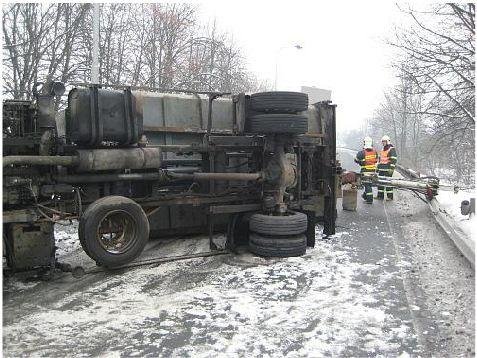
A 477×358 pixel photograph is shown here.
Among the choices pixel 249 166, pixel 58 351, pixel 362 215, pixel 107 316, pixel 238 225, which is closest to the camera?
pixel 58 351

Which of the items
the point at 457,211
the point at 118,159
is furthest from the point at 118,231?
the point at 457,211

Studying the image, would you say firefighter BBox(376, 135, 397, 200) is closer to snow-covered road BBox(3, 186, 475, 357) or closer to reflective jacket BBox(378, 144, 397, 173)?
reflective jacket BBox(378, 144, 397, 173)

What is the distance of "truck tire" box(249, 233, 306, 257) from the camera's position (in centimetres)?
671

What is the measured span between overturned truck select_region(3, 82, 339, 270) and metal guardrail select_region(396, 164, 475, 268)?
1941 mm

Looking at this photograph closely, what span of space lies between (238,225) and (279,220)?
80 centimetres

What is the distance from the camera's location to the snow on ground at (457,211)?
7.92 m

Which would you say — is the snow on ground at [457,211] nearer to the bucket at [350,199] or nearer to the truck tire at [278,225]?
the bucket at [350,199]

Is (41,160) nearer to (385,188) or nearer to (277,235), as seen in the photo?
(277,235)

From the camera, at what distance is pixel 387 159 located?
1233 cm

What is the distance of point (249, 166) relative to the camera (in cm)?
790

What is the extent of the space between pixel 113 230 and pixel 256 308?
2.15 meters

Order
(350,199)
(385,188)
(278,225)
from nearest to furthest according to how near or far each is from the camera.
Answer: (278,225) < (350,199) < (385,188)

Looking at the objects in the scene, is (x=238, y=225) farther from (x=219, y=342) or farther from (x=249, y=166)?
(x=219, y=342)

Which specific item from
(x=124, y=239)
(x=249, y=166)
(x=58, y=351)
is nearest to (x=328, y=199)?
(x=249, y=166)
